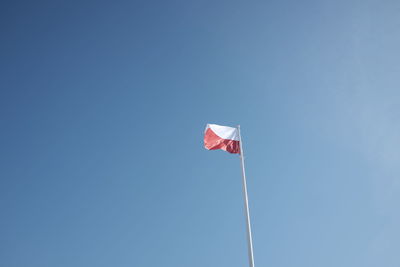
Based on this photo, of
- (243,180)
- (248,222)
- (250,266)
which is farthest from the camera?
(243,180)

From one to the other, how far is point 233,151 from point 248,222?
16.9ft

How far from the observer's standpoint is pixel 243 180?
19.1 meters

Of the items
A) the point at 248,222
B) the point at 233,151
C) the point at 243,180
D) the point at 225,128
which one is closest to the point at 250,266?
the point at 248,222

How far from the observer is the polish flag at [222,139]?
2133cm

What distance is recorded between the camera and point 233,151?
21.3m

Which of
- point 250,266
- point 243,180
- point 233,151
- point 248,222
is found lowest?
point 250,266

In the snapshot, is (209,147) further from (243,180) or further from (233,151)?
(243,180)

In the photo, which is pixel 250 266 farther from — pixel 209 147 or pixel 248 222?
pixel 209 147

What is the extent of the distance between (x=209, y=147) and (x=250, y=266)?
793 centimetres

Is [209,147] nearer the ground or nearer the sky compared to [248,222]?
nearer the sky

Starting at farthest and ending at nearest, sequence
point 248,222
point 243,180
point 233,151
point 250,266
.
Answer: point 233,151 → point 243,180 → point 248,222 → point 250,266

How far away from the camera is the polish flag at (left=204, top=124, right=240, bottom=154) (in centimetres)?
2133

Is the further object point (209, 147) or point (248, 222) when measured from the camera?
point (209, 147)

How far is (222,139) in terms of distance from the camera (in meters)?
21.4
